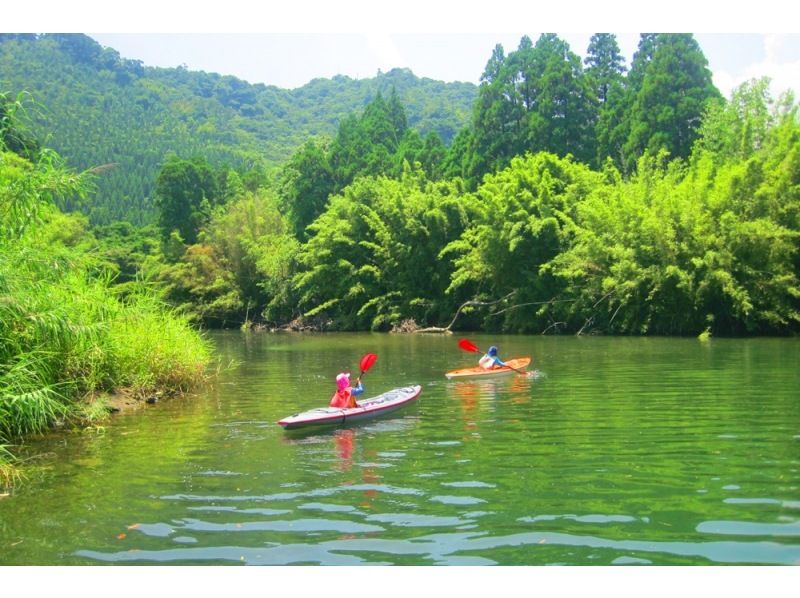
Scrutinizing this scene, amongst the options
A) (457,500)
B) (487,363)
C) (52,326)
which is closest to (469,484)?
(457,500)

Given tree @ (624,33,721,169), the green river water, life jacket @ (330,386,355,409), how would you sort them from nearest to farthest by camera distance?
the green river water
life jacket @ (330,386,355,409)
tree @ (624,33,721,169)

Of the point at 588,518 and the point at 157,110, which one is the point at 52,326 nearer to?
the point at 588,518

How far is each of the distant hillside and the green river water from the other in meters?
67.8

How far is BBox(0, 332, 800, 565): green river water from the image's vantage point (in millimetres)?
5941

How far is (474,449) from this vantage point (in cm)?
950

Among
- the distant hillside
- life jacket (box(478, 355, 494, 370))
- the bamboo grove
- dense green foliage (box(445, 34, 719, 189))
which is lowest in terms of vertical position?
life jacket (box(478, 355, 494, 370))

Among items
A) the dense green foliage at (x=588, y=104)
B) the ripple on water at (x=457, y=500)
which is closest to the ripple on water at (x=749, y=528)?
the ripple on water at (x=457, y=500)

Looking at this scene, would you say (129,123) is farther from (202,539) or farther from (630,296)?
(202,539)

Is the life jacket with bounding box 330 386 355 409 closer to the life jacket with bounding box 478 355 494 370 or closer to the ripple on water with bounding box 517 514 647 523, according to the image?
the ripple on water with bounding box 517 514 647 523

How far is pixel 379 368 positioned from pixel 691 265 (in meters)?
14.1

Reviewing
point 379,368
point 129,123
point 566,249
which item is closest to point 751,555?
point 379,368

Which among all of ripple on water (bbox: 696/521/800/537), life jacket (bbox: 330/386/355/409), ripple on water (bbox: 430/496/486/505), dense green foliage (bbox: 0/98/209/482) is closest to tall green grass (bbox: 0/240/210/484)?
dense green foliage (bbox: 0/98/209/482)

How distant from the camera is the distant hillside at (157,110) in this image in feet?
278

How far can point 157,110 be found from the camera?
340 ft
